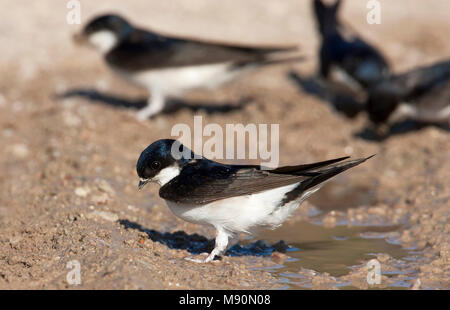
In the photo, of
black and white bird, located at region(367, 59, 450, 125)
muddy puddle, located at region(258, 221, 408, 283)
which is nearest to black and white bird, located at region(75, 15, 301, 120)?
black and white bird, located at region(367, 59, 450, 125)

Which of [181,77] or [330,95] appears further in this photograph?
[330,95]

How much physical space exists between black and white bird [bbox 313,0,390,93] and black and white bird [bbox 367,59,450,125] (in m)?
0.35

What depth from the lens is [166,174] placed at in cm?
458

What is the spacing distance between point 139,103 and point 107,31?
3.59 ft

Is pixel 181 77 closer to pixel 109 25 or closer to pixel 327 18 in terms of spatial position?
pixel 109 25

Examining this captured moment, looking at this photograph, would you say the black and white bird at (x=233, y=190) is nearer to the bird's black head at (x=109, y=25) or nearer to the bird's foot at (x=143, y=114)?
the bird's foot at (x=143, y=114)

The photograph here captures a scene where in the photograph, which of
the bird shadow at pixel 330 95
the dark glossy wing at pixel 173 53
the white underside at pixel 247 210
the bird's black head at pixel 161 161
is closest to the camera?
the white underside at pixel 247 210

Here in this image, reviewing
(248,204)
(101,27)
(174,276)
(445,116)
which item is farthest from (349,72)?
(174,276)

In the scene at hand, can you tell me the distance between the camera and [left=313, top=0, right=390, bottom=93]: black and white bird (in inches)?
329

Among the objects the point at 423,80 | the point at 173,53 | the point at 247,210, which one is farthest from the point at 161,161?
the point at 423,80

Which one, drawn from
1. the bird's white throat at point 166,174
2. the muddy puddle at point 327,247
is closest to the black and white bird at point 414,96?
the muddy puddle at point 327,247

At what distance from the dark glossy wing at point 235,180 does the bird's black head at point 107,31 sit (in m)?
4.01

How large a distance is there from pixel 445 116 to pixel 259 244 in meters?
3.43

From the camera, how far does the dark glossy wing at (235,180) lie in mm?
4258
